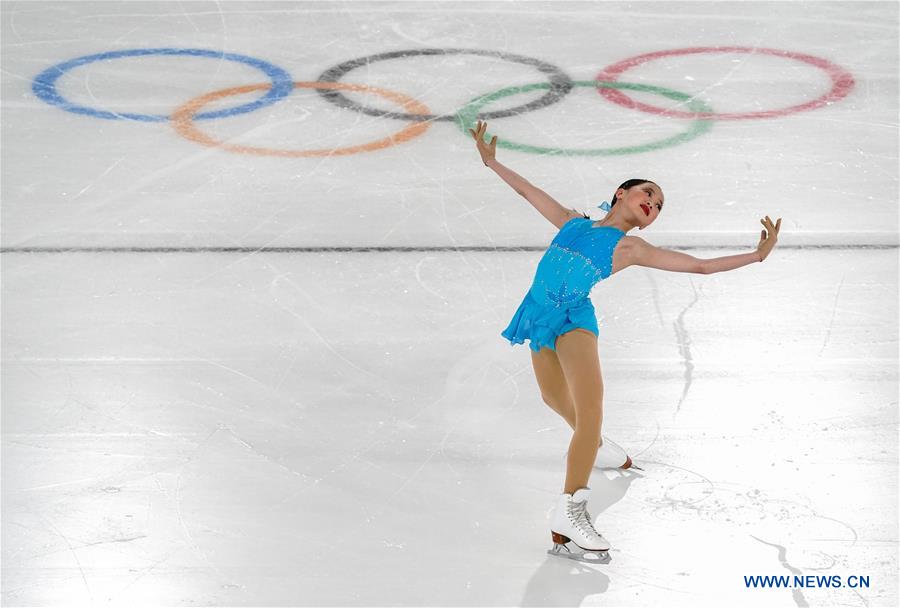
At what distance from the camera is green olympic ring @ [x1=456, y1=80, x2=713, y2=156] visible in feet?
23.2

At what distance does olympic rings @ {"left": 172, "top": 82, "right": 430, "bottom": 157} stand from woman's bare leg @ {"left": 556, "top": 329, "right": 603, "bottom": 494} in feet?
10.9

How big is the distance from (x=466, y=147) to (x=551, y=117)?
2.16 ft

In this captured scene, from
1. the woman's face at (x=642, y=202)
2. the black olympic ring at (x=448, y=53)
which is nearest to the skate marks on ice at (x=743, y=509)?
the woman's face at (x=642, y=202)

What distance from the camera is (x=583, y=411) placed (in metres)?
3.90

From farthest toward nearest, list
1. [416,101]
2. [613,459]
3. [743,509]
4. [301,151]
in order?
[416,101], [301,151], [613,459], [743,509]

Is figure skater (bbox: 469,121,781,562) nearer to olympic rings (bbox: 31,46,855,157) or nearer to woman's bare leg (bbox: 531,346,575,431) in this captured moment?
woman's bare leg (bbox: 531,346,575,431)

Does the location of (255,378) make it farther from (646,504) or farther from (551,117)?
(551,117)

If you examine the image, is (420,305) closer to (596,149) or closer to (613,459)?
(613,459)

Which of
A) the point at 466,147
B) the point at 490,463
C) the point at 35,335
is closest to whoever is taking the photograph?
the point at 490,463

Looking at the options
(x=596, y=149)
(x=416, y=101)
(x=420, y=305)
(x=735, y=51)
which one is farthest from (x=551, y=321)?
(x=735, y=51)

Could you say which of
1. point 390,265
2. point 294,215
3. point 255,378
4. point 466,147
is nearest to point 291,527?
point 255,378

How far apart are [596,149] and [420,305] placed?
1975 millimetres

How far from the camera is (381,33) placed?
881 cm

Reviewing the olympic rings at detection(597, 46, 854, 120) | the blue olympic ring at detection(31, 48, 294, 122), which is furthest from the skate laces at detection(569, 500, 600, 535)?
the blue olympic ring at detection(31, 48, 294, 122)
